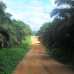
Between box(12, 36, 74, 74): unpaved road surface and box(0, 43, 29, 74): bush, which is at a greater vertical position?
box(0, 43, 29, 74): bush

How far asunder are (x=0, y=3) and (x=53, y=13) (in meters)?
7.77

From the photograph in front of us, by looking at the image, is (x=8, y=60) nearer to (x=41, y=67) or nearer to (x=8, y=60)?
(x=8, y=60)

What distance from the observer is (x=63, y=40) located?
3381 cm

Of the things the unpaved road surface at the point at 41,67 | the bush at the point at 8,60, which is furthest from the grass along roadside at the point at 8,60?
the unpaved road surface at the point at 41,67

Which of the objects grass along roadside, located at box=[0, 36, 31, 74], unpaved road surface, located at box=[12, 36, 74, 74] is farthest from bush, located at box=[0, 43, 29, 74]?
unpaved road surface, located at box=[12, 36, 74, 74]

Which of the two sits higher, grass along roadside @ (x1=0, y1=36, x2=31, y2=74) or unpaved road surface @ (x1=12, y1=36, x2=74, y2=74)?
grass along roadside @ (x1=0, y1=36, x2=31, y2=74)

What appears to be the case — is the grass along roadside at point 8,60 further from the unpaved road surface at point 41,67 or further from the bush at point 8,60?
the unpaved road surface at point 41,67

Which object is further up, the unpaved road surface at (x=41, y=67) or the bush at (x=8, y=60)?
the bush at (x=8, y=60)

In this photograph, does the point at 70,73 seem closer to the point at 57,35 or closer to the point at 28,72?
the point at 28,72

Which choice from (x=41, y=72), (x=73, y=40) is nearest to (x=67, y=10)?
A: (x=73, y=40)

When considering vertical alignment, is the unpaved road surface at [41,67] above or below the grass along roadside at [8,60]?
below

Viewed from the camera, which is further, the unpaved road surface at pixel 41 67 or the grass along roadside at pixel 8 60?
the grass along roadside at pixel 8 60

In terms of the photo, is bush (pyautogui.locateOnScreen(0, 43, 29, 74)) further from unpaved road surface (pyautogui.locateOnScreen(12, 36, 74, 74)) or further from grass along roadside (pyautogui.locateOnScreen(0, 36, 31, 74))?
unpaved road surface (pyautogui.locateOnScreen(12, 36, 74, 74))

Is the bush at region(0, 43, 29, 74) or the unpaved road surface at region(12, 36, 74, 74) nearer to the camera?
the unpaved road surface at region(12, 36, 74, 74)
